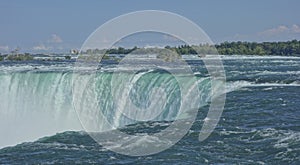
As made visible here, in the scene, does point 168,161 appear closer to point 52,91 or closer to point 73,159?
point 73,159

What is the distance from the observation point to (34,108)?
74.8 feet

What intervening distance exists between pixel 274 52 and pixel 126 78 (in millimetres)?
65904

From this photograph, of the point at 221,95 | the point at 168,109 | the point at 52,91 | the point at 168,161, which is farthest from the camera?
the point at 52,91

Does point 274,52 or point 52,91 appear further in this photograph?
point 274,52

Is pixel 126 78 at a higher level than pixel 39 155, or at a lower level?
higher

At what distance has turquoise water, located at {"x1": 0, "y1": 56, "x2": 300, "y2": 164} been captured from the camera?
1210 centimetres

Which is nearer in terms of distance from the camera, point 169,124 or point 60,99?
point 169,124

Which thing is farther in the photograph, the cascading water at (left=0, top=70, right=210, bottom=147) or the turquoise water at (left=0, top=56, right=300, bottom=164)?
the cascading water at (left=0, top=70, right=210, bottom=147)

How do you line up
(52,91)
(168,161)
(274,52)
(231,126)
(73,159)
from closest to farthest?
(168,161), (73,159), (231,126), (52,91), (274,52)

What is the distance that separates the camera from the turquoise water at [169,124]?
39.7 ft

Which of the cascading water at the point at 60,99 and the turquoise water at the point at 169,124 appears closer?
the turquoise water at the point at 169,124

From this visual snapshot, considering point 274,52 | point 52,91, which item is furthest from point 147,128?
point 274,52

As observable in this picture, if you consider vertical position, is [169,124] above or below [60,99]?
below

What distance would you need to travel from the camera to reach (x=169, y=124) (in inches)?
647
